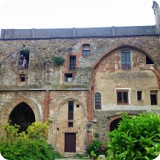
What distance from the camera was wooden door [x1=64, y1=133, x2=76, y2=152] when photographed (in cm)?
2121

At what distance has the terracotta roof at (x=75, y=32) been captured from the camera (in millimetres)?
25484

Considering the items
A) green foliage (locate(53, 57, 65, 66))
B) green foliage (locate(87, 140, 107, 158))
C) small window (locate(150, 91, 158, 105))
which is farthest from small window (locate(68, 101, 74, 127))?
small window (locate(150, 91, 158, 105))

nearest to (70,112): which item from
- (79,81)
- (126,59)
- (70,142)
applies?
(70,142)

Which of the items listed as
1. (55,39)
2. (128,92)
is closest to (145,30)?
(128,92)

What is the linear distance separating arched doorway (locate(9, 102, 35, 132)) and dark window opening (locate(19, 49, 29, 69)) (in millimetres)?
4035

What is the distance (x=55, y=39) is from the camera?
24.8m

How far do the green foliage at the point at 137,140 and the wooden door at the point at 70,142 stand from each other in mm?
15244

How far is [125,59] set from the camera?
23.8 meters

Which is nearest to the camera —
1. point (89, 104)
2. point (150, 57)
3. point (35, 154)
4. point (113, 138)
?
point (113, 138)

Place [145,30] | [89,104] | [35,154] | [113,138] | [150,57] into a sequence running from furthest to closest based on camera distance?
[145,30]
[150,57]
[89,104]
[35,154]
[113,138]

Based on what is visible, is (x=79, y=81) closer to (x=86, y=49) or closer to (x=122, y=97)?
(x=86, y=49)

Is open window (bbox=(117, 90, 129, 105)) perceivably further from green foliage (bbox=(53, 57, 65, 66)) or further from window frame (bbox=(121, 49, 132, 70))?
green foliage (bbox=(53, 57, 65, 66))

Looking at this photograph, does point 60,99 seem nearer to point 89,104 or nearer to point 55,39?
point 89,104

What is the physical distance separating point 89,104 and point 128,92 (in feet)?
13.0
